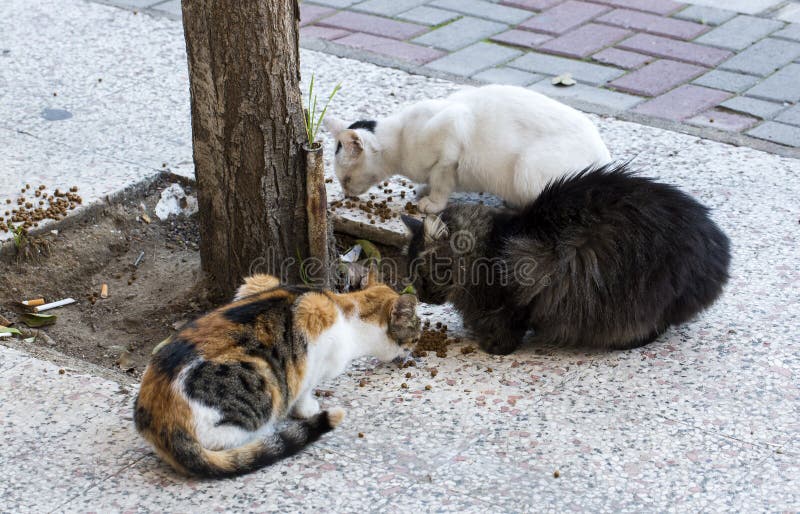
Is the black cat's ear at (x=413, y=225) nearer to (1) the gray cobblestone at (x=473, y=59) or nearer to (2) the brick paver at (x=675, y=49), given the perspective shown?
(1) the gray cobblestone at (x=473, y=59)

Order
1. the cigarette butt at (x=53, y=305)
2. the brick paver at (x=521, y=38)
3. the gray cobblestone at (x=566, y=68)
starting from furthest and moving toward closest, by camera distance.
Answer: the brick paver at (x=521, y=38)
the gray cobblestone at (x=566, y=68)
the cigarette butt at (x=53, y=305)

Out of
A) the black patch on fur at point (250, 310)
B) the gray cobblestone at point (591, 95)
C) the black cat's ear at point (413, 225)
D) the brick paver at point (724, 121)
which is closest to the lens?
the black patch on fur at point (250, 310)

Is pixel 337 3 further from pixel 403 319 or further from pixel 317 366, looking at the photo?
pixel 317 366

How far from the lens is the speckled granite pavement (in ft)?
8.63

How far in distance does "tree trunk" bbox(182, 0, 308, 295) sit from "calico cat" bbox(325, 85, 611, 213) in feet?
2.32

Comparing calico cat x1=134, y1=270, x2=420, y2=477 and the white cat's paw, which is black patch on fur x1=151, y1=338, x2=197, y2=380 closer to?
calico cat x1=134, y1=270, x2=420, y2=477

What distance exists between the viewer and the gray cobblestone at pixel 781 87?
530 centimetres

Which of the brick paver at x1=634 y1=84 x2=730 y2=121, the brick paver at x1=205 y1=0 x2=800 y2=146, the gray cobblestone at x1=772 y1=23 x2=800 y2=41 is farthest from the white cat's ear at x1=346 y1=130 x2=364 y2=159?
the gray cobblestone at x1=772 y1=23 x2=800 y2=41

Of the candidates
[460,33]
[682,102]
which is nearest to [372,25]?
[460,33]

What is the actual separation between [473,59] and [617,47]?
3.05 feet

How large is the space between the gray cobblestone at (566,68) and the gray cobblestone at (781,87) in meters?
0.79

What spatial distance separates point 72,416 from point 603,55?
13.4ft

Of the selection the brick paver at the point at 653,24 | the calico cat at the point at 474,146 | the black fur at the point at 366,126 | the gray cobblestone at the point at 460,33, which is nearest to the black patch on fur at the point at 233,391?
the calico cat at the point at 474,146

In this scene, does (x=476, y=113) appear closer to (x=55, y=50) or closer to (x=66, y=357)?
(x=66, y=357)
